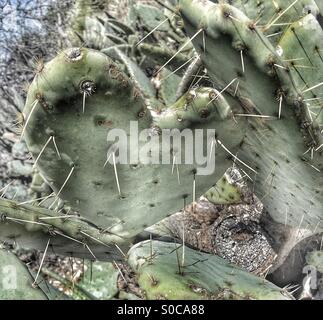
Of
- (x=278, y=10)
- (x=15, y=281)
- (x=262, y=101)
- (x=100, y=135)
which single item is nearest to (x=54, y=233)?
(x=15, y=281)

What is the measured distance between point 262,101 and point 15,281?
91cm

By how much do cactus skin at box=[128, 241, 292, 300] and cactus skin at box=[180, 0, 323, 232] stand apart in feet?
1.04

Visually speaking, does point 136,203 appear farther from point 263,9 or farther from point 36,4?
point 36,4

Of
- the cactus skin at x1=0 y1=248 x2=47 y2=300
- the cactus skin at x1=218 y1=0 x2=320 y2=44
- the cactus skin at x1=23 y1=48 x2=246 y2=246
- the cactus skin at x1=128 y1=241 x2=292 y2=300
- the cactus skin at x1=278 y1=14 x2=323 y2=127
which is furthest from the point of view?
the cactus skin at x1=218 y1=0 x2=320 y2=44

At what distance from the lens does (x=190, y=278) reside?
5.22 ft

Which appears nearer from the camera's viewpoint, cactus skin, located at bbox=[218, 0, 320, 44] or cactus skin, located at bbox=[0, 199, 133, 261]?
cactus skin, located at bbox=[0, 199, 133, 261]

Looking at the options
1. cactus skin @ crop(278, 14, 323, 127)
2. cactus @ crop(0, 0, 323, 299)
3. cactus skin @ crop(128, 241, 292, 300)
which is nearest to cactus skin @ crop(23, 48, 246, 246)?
cactus @ crop(0, 0, 323, 299)

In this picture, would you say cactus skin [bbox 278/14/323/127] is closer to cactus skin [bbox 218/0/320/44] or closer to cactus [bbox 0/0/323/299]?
cactus [bbox 0/0/323/299]

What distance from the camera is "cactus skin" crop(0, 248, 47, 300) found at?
5.48 ft

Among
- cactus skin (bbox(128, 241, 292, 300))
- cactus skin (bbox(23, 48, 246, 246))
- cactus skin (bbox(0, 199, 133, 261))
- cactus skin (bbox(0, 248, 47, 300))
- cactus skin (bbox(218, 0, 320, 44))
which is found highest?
cactus skin (bbox(218, 0, 320, 44))

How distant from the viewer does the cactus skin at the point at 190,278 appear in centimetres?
150

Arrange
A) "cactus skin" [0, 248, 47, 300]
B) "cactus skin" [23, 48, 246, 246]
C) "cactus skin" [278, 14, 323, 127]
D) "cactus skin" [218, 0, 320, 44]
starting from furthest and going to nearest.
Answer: "cactus skin" [218, 0, 320, 44]
"cactus skin" [278, 14, 323, 127]
"cactus skin" [0, 248, 47, 300]
"cactus skin" [23, 48, 246, 246]

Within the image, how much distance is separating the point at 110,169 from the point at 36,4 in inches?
154

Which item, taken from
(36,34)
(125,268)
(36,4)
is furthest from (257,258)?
(36,4)
